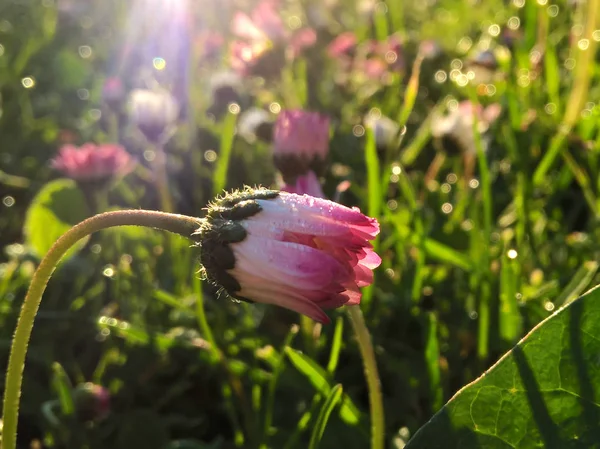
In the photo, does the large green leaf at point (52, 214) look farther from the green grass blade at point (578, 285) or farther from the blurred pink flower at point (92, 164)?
the green grass blade at point (578, 285)

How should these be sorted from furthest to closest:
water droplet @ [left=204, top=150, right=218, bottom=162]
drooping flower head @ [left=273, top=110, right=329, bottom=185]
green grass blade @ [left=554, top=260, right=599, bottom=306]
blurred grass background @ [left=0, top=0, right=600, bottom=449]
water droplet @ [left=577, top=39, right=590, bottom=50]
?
1. water droplet @ [left=204, top=150, right=218, bottom=162]
2. water droplet @ [left=577, top=39, right=590, bottom=50]
3. drooping flower head @ [left=273, top=110, right=329, bottom=185]
4. blurred grass background @ [left=0, top=0, right=600, bottom=449]
5. green grass blade @ [left=554, top=260, right=599, bottom=306]

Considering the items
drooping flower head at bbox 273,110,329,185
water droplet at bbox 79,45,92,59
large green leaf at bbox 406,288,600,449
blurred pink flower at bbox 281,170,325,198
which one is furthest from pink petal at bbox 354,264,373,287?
water droplet at bbox 79,45,92,59

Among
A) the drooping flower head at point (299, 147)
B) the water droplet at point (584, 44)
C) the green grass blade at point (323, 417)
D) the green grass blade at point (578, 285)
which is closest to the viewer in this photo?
the green grass blade at point (323, 417)

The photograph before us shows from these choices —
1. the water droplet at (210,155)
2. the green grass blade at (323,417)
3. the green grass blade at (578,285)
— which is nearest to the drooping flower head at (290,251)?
the green grass blade at (323,417)

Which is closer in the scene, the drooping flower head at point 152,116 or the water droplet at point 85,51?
the drooping flower head at point 152,116

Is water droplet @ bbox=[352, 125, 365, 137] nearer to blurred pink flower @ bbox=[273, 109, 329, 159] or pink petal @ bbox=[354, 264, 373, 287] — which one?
blurred pink flower @ bbox=[273, 109, 329, 159]

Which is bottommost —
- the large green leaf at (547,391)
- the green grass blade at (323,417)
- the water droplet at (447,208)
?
the green grass blade at (323,417)
